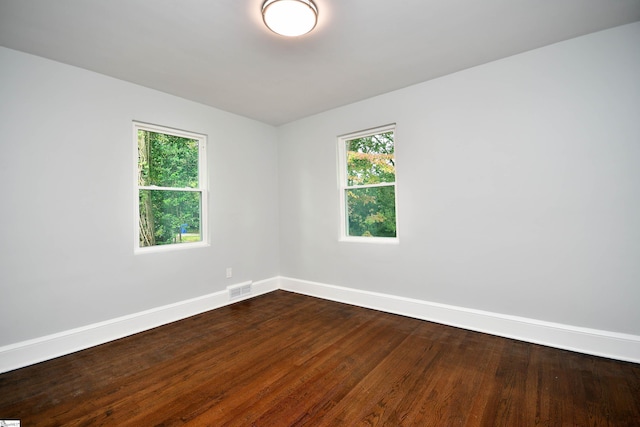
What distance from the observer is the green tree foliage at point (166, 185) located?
333cm

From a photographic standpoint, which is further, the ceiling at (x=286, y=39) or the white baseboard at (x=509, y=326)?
the white baseboard at (x=509, y=326)

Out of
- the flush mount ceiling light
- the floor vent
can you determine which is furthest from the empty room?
the floor vent

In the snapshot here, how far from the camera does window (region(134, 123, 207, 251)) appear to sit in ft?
10.9

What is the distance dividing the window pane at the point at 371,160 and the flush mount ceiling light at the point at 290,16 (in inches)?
74.5

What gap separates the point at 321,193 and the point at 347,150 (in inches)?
28.9

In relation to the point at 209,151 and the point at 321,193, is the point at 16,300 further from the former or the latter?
the point at 321,193

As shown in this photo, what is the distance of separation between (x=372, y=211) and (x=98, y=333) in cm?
332

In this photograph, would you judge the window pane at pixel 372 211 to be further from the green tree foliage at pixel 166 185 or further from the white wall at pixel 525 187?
the green tree foliage at pixel 166 185

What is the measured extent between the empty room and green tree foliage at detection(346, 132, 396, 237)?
0.04 metres

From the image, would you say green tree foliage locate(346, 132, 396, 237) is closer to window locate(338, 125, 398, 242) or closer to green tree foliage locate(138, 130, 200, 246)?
window locate(338, 125, 398, 242)

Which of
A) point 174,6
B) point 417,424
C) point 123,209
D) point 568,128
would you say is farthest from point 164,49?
point 568,128

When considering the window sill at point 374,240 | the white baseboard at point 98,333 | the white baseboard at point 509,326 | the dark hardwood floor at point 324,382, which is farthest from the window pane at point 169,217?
the white baseboard at point 509,326

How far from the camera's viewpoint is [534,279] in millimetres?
2699

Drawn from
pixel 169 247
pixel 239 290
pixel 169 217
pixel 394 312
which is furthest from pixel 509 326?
pixel 169 217
